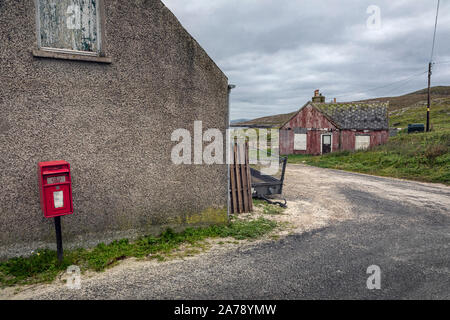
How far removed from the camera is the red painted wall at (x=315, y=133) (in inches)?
970

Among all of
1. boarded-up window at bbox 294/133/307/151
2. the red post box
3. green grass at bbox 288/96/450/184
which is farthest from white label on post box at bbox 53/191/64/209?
boarded-up window at bbox 294/133/307/151

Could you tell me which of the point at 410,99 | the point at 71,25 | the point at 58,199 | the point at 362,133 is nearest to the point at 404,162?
the point at 362,133

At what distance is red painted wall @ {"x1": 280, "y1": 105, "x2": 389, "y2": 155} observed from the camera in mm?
24641

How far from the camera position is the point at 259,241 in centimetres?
568

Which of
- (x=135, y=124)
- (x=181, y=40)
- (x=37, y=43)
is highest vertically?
(x=181, y=40)

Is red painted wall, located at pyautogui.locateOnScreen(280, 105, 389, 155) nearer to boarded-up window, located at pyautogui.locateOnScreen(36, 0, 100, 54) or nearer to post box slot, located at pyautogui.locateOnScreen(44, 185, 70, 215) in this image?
boarded-up window, located at pyautogui.locateOnScreen(36, 0, 100, 54)

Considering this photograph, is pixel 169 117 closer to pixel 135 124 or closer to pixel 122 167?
pixel 135 124

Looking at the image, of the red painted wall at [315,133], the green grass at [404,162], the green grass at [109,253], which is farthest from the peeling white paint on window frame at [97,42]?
the red painted wall at [315,133]

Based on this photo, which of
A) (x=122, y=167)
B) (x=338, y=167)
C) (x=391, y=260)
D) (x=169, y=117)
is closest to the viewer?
(x=391, y=260)

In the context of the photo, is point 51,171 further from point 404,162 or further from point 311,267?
point 404,162

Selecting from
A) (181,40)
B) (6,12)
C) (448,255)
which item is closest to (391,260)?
(448,255)

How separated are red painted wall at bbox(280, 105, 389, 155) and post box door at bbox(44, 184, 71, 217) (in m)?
24.0

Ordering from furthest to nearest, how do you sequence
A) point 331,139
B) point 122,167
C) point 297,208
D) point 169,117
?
point 331,139 < point 297,208 < point 169,117 < point 122,167

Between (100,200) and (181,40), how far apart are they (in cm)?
345
